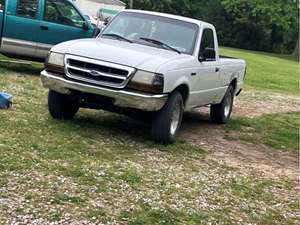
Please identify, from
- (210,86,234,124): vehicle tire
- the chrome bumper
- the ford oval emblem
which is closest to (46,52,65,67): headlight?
the chrome bumper

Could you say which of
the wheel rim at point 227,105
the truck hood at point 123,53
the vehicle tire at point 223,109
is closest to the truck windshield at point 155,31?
the truck hood at point 123,53

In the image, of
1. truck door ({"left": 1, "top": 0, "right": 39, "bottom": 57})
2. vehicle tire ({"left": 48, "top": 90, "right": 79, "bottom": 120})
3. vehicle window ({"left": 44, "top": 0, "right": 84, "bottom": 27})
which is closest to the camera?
vehicle tire ({"left": 48, "top": 90, "right": 79, "bottom": 120})

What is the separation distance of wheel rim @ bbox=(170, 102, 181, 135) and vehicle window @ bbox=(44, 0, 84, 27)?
6.27 meters

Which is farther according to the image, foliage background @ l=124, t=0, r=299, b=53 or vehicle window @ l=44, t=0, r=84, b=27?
foliage background @ l=124, t=0, r=299, b=53

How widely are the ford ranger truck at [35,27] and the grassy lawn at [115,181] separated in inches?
185

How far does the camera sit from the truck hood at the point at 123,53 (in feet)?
27.1

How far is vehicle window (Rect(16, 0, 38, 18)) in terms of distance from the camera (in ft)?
46.2

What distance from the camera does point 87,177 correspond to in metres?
6.50

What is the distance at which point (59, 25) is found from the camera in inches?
568

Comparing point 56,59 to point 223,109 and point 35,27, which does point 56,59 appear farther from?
point 35,27

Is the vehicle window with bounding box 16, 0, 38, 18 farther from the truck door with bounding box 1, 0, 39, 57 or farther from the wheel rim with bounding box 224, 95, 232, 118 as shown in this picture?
the wheel rim with bounding box 224, 95, 232, 118

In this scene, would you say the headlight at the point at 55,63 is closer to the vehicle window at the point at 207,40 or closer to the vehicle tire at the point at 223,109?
the vehicle window at the point at 207,40

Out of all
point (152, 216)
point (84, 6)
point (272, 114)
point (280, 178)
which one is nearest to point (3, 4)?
point (272, 114)

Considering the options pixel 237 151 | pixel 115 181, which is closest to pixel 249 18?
pixel 237 151
